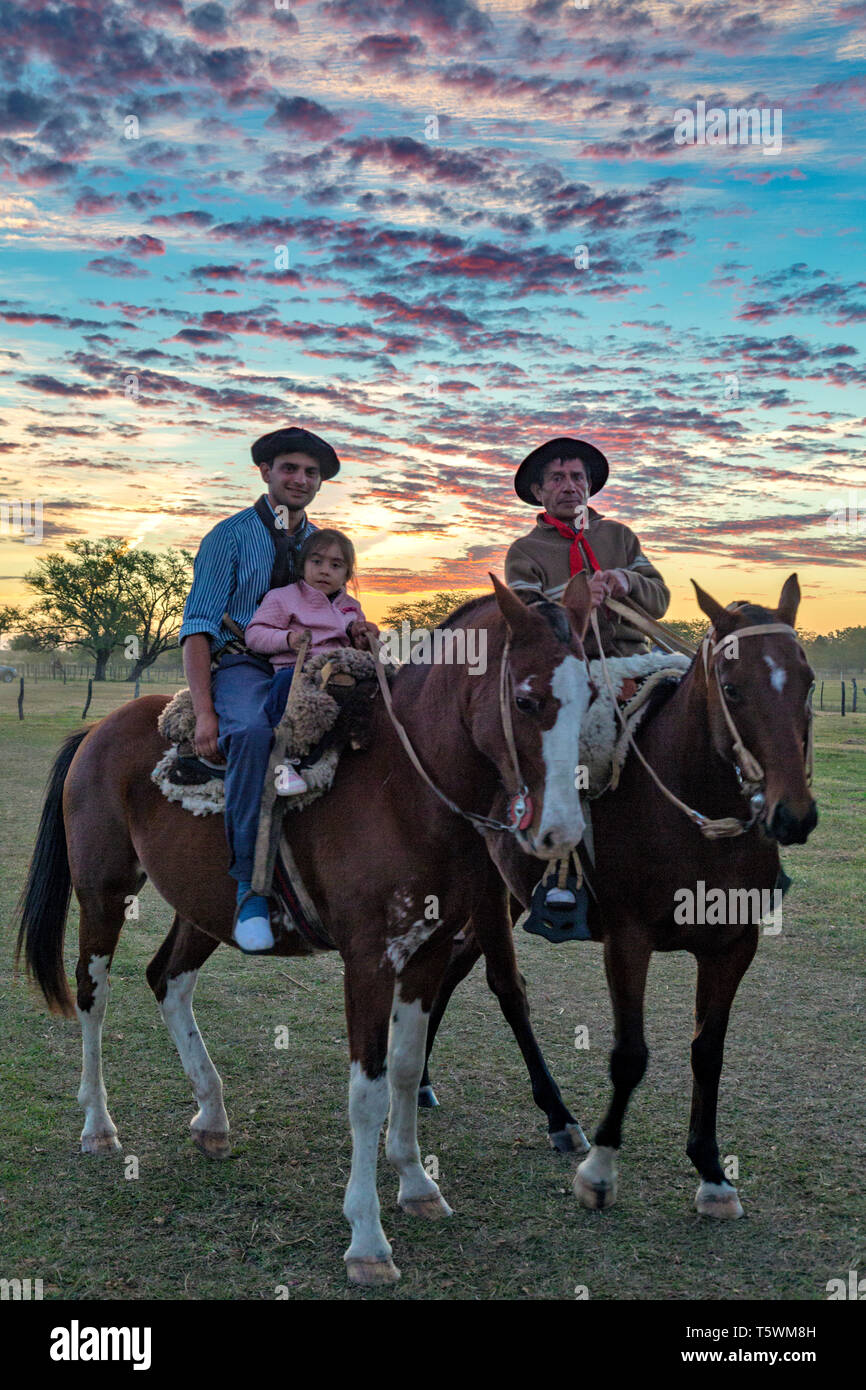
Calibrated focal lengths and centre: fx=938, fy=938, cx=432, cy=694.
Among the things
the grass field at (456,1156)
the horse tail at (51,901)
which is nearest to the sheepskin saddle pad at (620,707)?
the grass field at (456,1156)

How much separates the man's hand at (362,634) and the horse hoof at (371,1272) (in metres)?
2.49

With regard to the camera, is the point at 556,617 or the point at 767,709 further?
the point at 767,709

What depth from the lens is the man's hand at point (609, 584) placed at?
187 inches

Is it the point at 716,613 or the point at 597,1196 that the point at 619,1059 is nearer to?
the point at 597,1196

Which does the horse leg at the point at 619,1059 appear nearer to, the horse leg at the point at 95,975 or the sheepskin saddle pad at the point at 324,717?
the sheepskin saddle pad at the point at 324,717

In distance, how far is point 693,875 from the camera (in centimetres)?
414

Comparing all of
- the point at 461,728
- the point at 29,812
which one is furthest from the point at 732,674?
the point at 29,812

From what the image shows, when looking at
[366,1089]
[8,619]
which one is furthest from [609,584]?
[8,619]

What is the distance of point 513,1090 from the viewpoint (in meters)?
5.41

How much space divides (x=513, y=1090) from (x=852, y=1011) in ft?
9.51

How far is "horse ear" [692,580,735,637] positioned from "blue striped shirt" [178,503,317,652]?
184cm

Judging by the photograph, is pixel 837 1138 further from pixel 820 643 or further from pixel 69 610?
pixel 820 643

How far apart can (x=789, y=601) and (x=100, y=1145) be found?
414cm

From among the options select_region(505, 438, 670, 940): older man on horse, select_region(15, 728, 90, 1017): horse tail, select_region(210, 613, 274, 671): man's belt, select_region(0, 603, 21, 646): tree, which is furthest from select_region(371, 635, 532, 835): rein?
select_region(0, 603, 21, 646): tree
